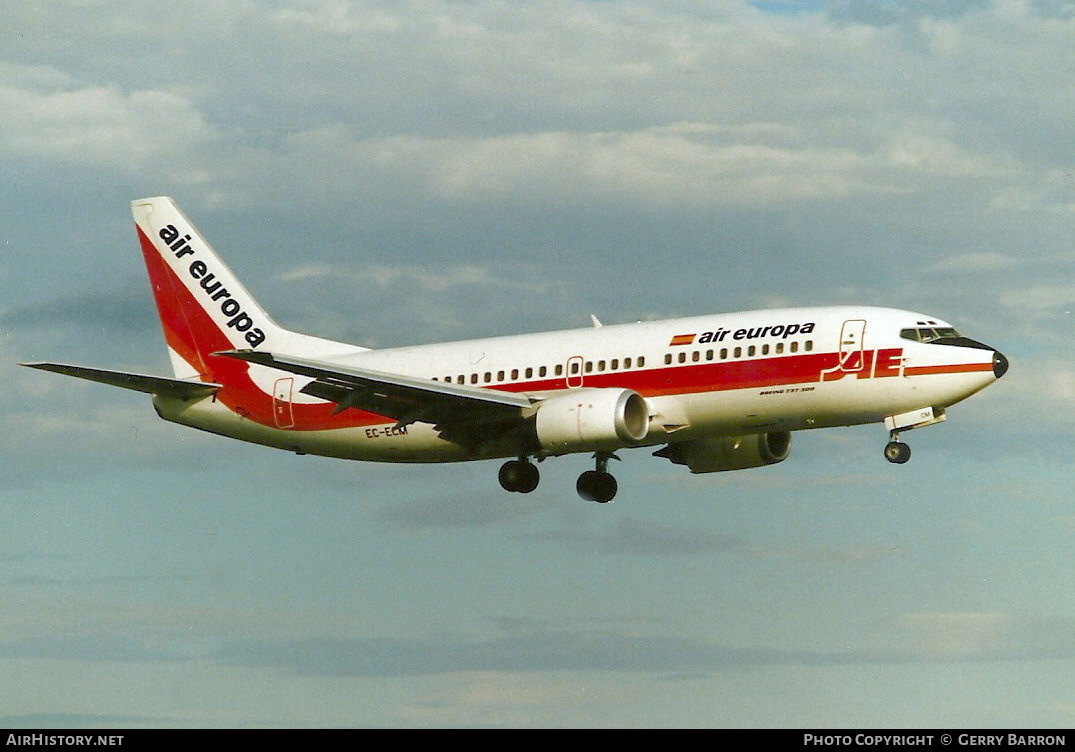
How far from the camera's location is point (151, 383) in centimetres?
5512

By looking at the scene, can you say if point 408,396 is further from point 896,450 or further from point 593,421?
point 896,450

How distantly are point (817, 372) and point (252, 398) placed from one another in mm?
19479

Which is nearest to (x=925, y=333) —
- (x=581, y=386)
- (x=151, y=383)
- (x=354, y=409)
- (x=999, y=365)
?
(x=999, y=365)

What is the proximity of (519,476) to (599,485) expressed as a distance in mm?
3052

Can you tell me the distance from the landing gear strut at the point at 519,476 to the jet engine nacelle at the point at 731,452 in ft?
15.0

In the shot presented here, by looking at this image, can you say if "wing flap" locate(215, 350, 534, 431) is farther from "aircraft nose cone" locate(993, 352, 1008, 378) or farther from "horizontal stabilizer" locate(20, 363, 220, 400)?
"aircraft nose cone" locate(993, 352, 1008, 378)

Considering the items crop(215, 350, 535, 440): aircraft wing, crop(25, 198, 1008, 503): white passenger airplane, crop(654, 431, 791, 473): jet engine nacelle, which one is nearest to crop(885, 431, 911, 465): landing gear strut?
crop(25, 198, 1008, 503): white passenger airplane

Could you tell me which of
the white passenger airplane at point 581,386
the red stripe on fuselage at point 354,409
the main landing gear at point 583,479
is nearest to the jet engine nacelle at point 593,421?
the white passenger airplane at point 581,386

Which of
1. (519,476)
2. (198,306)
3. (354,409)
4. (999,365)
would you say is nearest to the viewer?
(999,365)

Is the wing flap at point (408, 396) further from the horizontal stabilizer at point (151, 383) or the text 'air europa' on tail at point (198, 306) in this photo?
the text 'air europa' on tail at point (198, 306)

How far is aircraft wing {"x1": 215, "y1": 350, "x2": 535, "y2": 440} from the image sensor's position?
47.4 meters

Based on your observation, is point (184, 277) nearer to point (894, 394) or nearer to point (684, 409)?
point (684, 409)
